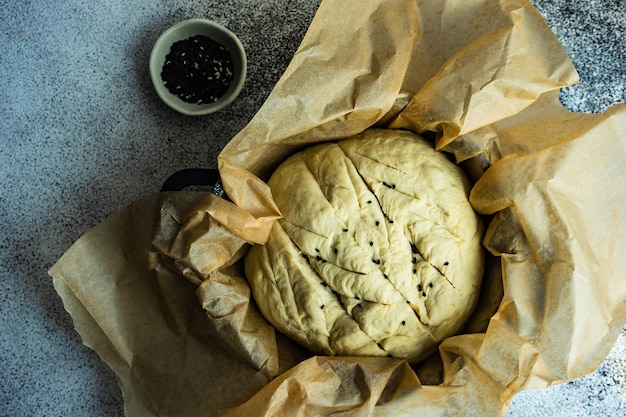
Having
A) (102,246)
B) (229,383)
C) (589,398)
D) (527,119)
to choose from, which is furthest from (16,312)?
(589,398)

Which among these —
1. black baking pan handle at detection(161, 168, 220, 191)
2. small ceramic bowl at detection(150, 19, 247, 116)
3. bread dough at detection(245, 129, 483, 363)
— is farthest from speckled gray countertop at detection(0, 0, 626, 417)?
bread dough at detection(245, 129, 483, 363)

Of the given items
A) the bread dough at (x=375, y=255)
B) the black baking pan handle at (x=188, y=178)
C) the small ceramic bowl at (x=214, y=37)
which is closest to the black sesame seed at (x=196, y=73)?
the small ceramic bowl at (x=214, y=37)

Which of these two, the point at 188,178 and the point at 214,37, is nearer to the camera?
the point at 188,178

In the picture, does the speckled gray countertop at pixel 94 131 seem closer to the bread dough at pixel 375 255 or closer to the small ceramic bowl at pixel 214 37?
the small ceramic bowl at pixel 214 37

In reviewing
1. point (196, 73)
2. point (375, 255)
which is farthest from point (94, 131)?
point (375, 255)

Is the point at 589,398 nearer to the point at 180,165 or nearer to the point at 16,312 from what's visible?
the point at 180,165

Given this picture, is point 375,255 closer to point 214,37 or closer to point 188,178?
point 188,178
